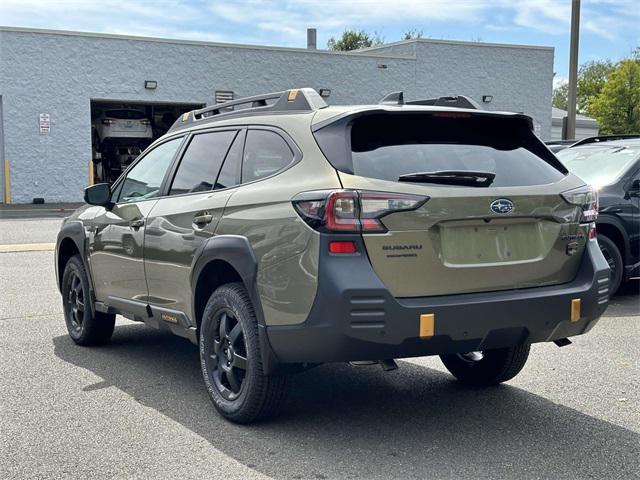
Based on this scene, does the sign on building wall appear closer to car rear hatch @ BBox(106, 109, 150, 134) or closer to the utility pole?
car rear hatch @ BBox(106, 109, 150, 134)

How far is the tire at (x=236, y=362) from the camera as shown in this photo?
4.39 meters

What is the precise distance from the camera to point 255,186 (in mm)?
4586

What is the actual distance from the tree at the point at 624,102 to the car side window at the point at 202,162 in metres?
48.8

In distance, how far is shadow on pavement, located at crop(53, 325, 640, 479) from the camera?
398 cm

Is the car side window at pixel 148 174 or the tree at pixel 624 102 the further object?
the tree at pixel 624 102

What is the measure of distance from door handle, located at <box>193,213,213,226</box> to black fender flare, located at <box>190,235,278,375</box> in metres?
0.14

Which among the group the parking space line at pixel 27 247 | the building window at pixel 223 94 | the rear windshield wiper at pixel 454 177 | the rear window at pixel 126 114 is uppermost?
the building window at pixel 223 94

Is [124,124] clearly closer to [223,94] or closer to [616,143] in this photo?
[223,94]

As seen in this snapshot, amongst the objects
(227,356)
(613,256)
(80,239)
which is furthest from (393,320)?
(613,256)

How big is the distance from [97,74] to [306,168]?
2344 cm

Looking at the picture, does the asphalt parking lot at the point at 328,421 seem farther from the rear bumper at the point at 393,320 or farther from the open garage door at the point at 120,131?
the open garage door at the point at 120,131

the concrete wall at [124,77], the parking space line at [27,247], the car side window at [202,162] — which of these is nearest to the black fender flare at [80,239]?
the car side window at [202,162]

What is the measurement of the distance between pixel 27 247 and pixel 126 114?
13.5 meters

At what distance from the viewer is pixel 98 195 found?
6.21 m
